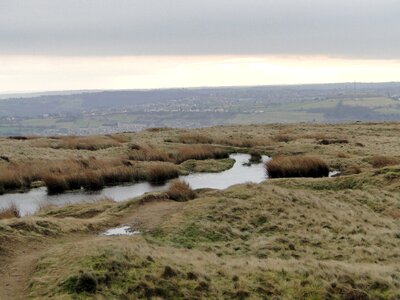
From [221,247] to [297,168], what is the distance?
18080 millimetres

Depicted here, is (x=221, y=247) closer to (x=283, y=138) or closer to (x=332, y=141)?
(x=332, y=141)

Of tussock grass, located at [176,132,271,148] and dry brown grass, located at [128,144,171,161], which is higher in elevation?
dry brown grass, located at [128,144,171,161]

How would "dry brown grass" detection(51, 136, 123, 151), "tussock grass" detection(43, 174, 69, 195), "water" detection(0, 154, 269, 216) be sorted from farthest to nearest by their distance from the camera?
1. "dry brown grass" detection(51, 136, 123, 151)
2. "tussock grass" detection(43, 174, 69, 195)
3. "water" detection(0, 154, 269, 216)

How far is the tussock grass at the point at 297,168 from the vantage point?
34406 mm

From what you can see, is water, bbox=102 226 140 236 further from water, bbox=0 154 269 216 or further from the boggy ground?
water, bbox=0 154 269 216

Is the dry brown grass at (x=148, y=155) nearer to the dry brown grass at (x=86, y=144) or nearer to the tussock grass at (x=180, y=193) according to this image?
the dry brown grass at (x=86, y=144)

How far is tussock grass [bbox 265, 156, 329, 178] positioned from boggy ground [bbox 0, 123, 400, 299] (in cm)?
596

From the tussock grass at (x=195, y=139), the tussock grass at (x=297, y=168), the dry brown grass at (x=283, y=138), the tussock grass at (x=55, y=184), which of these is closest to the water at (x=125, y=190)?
the tussock grass at (x=55, y=184)

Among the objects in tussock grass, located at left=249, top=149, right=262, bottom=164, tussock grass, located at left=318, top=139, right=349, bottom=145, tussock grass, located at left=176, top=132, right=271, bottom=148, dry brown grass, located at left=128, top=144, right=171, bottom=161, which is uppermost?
dry brown grass, located at left=128, top=144, right=171, bottom=161

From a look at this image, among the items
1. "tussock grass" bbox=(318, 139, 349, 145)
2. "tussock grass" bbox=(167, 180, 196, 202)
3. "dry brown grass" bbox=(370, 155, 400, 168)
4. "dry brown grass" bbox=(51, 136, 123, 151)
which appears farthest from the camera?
"tussock grass" bbox=(318, 139, 349, 145)

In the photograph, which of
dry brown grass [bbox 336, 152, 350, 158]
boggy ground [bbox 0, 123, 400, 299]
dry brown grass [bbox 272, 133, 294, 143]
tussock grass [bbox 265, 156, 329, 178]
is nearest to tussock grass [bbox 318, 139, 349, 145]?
dry brown grass [bbox 272, 133, 294, 143]

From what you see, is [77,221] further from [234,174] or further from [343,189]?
[234,174]

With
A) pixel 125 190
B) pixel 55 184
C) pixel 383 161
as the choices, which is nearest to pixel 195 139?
pixel 383 161

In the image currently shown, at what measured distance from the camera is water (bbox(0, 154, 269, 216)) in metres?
27.9
